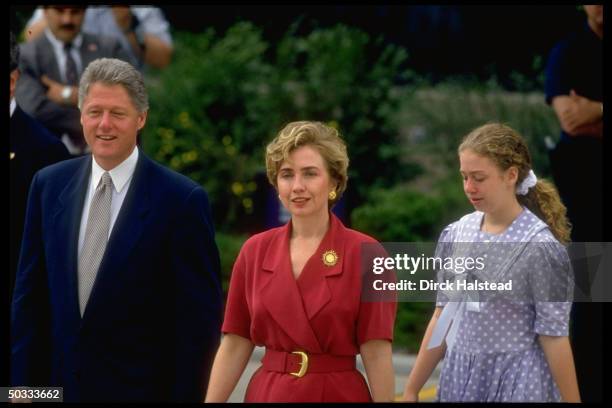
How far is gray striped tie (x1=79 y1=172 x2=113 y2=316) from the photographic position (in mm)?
5012

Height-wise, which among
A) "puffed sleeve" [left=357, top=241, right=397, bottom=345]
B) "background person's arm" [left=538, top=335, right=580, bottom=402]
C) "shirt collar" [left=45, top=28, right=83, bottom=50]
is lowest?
"background person's arm" [left=538, top=335, right=580, bottom=402]

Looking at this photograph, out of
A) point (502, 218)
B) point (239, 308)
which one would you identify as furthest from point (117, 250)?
point (502, 218)

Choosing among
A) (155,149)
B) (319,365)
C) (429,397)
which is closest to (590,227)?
(429,397)

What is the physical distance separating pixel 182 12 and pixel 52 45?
1265mm

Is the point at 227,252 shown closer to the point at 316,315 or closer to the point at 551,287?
the point at 551,287

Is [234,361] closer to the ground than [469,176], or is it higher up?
closer to the ground

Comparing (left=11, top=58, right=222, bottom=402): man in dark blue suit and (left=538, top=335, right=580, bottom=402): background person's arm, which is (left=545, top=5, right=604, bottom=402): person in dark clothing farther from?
(left=11, top=58, right=222, bottom=402): man in dark blue suit

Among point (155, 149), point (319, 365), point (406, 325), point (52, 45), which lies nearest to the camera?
point (319, 365)

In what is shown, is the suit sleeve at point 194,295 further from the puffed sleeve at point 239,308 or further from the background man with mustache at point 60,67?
the background man with mustache at point 60,67

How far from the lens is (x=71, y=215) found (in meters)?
5.04

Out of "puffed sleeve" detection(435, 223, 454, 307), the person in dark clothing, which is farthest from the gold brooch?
the person in dark clothing

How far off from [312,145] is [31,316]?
1.33 m

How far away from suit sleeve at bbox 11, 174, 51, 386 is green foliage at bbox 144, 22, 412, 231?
4.41m

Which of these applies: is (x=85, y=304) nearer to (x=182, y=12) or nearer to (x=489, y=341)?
(x=489, y=341)
